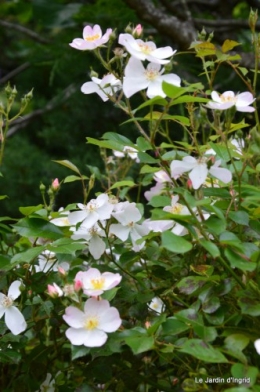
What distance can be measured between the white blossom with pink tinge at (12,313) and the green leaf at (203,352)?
237mm

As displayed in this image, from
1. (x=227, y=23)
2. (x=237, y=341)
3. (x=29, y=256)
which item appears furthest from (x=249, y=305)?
(x=227, y=23)

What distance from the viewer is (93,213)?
2.55 ft

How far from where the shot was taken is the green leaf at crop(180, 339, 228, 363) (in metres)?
0.59

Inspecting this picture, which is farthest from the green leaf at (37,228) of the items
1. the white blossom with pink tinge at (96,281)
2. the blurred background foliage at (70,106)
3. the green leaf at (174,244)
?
the blurred background foliage at (70,106)

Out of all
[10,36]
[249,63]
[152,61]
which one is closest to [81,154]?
[249,63]

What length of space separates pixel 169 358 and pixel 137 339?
10cm

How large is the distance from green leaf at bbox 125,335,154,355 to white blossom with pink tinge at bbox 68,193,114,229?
171mm

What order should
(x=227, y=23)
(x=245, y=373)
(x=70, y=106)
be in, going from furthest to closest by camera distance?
(x=70, y=106) → (x=227, y=23) → (x=245, y=373)

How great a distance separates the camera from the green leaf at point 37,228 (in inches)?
30.9

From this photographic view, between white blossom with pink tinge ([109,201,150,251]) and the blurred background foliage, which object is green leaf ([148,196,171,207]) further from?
the blurred background foliage

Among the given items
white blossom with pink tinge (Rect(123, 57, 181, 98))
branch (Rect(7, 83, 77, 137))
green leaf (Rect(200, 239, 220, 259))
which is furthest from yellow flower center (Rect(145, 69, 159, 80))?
branch (Rect(7, 83, 77, 137))

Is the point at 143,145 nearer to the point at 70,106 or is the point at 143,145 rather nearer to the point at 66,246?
the point at 66,246

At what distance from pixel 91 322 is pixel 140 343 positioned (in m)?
0.05

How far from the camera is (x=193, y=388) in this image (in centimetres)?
64
